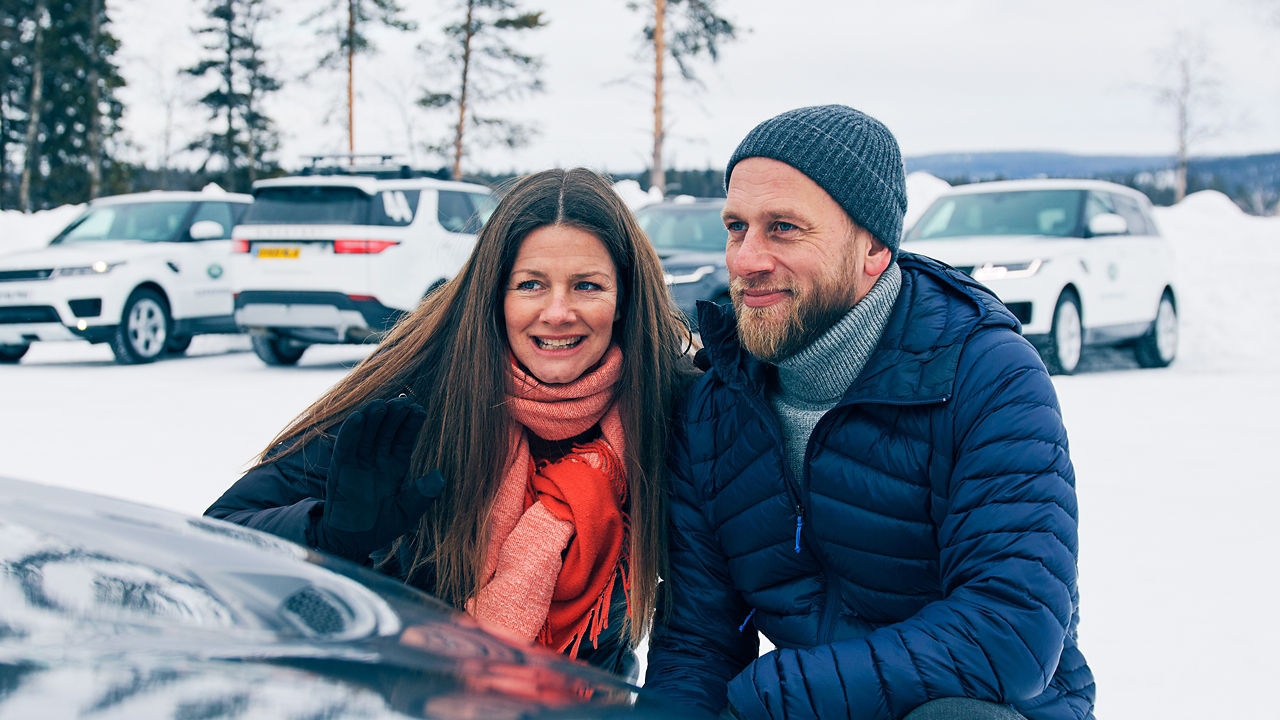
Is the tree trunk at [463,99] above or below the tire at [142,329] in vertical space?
above

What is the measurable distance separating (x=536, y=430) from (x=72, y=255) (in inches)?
391

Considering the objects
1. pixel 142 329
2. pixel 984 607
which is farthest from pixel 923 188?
pixel 984 607

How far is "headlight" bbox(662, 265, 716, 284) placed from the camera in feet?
31.7

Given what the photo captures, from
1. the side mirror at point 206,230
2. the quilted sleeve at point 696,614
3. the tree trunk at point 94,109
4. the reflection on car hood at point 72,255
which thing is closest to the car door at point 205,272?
the side mirror at point 206,230

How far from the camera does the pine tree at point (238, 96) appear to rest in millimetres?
38094

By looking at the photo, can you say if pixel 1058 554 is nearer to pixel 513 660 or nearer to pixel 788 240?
pixel 788 240

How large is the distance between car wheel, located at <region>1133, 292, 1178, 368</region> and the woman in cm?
985

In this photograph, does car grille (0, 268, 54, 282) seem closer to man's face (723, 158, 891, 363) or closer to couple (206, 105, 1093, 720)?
couple (206, 105, 1093, 720)

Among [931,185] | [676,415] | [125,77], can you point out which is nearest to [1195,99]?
[931,185]

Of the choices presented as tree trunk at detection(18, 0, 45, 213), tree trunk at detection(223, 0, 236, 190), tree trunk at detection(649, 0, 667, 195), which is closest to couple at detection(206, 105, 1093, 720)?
tree trunk at detection(649, 0, 667, 195)

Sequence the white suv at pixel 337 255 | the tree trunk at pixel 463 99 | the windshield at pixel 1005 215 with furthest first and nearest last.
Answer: the tree trunk at pixel 463 99
the windshield at pixel 1005 215
the white suv at pixel 337 255

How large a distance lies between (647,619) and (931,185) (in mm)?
22182

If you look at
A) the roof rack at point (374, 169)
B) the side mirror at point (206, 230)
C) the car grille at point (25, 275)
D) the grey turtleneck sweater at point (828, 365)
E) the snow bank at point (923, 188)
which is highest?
the snow bank at point (923, 188)

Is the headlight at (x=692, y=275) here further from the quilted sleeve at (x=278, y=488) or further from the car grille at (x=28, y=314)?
the quilted sleeve at (x=278, y=488)
